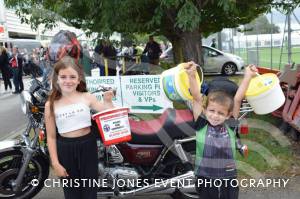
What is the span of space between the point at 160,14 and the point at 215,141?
4.04 metres

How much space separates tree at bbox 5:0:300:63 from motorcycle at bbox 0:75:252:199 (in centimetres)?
249

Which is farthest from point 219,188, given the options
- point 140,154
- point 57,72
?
point 57,72

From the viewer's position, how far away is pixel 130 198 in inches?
175

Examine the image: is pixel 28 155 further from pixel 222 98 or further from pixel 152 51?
pixel 152 51

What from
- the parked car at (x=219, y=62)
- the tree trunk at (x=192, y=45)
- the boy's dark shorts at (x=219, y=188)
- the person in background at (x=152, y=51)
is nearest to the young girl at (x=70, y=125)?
the boy's dark shorts at (x=219, y=188)

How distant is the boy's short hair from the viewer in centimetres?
295

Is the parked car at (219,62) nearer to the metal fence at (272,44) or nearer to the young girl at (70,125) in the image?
the metal fence at (272,44)

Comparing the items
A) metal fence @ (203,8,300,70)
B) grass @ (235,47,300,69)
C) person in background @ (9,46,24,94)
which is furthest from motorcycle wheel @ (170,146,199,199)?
grass @ (235,47,300,69)

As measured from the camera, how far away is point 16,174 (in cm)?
431

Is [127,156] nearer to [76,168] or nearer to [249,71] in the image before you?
[76,168]

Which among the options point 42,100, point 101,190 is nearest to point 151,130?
point 101,190

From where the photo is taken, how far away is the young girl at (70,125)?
3.30 m

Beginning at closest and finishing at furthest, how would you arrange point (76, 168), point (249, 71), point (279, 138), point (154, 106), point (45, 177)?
1. point (249, 71)
2. point (76, 168)
3. point (45, 177)
4. point (279, 138)
5. point (154, 106)

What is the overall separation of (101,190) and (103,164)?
0.25m
